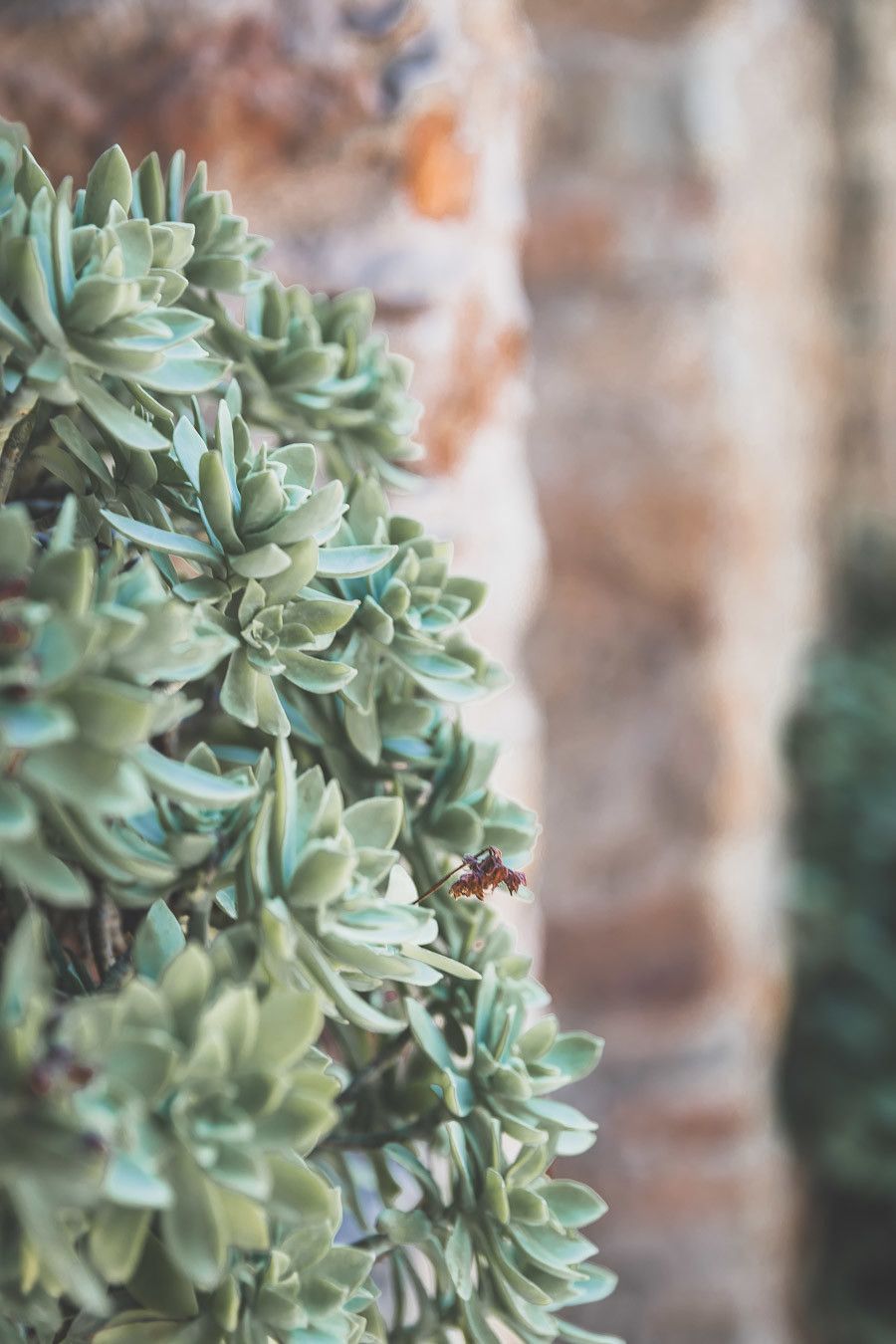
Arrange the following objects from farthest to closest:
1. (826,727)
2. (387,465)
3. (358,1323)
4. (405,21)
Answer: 1. (826,727)
2. (405,21)
3. (387,465)
4. (358,1323)

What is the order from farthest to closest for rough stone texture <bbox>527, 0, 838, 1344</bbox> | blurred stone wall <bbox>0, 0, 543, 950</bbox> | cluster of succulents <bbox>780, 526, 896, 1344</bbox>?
1. cluster of succulents <bbox>780, 526, 896, 1344</bbox>
2. rough stone texture <bbox>527, 0, 838, 1344</bbox>
3. blurred stone wall <bbox>0, 0, 543, 950</bbox>

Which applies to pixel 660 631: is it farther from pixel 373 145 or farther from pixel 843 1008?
pixel 373 145

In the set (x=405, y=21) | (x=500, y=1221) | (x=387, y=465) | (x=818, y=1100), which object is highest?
(x=405, y=21)

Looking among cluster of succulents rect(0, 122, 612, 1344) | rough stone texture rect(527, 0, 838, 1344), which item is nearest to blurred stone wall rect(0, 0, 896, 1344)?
rough stone texture rect(527, 0, 838, 1344)

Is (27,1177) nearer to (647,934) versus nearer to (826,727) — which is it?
(647,934)

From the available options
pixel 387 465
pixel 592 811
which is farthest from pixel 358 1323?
pixel 592 811

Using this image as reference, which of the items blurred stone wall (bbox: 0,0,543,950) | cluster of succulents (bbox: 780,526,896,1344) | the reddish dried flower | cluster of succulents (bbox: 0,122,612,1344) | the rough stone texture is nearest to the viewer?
cluster of succulents (bbox: 0,122,612,1344)

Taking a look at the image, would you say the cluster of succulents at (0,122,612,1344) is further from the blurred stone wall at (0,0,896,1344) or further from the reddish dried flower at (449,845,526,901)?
the blurred stone wall at (0,0,896,1344)

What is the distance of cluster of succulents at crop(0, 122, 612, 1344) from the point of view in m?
0.23

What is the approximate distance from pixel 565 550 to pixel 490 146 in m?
0.63

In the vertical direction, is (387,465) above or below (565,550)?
below

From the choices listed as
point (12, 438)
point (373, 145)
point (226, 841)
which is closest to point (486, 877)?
point (226, 841)

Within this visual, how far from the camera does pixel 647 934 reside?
54.4 inches

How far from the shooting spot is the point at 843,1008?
155 centimetres
